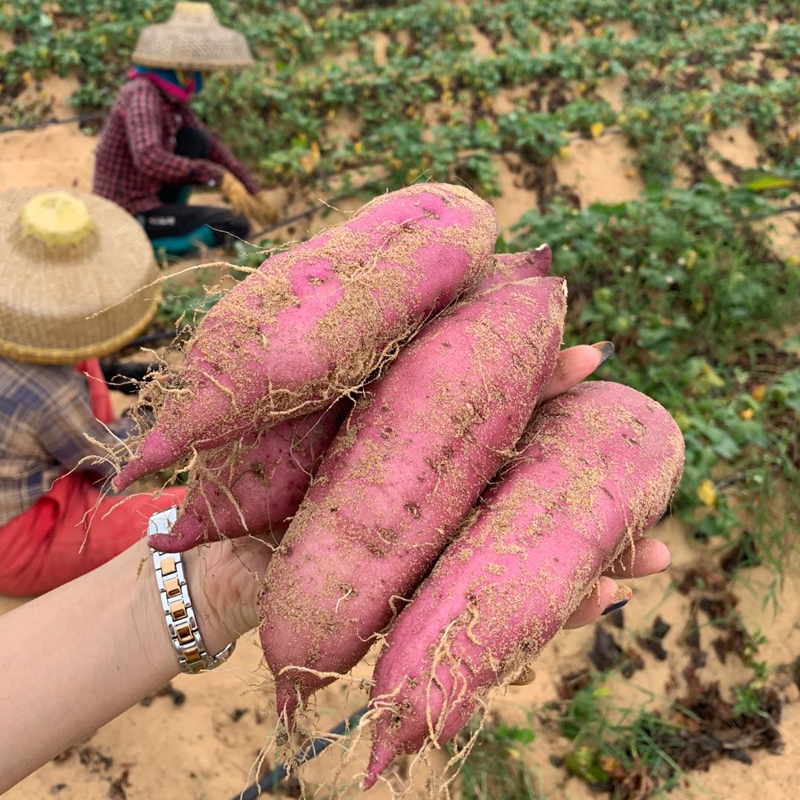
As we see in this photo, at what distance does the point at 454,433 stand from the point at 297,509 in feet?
1.47

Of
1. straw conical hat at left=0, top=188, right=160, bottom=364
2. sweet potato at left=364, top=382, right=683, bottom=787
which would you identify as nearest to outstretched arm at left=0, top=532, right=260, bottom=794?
sweet potato at left=364, top=382, right=683, bottom=787

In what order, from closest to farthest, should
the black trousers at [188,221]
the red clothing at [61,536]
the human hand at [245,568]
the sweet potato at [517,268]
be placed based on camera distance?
the human hand at [245,568], the sweet potato at [517,268], the red clothing at [61,536], the black trousers at [188,221]

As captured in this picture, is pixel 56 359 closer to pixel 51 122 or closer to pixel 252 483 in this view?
pixel 252 483

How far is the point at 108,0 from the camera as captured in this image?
6.84 meters

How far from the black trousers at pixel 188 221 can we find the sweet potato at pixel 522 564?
3.58 meters

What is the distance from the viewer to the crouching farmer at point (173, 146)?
158 inches

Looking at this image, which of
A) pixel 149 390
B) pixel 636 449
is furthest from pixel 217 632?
pixel 636 449

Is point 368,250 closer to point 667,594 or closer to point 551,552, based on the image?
point 551,552

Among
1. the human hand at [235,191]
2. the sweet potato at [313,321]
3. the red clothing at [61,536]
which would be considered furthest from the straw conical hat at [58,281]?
the human hand at [235,191]

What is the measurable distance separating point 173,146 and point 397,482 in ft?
13.3

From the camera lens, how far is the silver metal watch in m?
1.65

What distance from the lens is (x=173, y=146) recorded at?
4465 mm

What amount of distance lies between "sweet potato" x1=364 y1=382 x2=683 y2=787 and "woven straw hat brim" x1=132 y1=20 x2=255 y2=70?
146 inches

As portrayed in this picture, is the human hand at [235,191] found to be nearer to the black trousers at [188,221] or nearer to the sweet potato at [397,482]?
the black trousers at [188,221]
